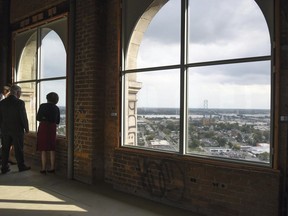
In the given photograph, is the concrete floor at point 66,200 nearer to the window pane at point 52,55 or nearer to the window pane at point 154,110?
the window pane at point 154,110

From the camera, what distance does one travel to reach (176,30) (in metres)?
4.58

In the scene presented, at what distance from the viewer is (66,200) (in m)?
4.70

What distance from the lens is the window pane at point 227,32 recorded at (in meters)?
3.74

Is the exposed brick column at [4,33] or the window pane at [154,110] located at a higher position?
the exposed brick column at [4,33]

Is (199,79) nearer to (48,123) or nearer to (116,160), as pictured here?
(116,160)

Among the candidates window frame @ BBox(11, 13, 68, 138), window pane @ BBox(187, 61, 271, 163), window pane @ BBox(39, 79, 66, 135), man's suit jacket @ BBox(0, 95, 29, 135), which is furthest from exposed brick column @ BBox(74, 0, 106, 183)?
window pane @ BBox(187, 61, 271, 163)

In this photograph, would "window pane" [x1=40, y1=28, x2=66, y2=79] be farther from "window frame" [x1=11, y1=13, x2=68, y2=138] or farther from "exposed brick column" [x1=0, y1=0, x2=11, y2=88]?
"exposed brick column" [x1=0, y1=0, x2=11, y2=88]

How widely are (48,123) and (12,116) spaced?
76 centimetres

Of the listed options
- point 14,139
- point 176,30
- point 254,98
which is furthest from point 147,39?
point 14,139

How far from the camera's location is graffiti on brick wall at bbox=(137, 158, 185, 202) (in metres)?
4.45

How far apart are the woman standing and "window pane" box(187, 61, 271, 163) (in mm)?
2920

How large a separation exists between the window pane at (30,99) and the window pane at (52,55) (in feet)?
1.88

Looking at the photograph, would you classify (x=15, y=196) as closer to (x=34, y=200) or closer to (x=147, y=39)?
(x=34, y=200)

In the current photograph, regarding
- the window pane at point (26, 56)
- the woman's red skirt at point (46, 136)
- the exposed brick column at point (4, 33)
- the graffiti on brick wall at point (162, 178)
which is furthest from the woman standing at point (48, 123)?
the exposed brick column at point (4, 33)
